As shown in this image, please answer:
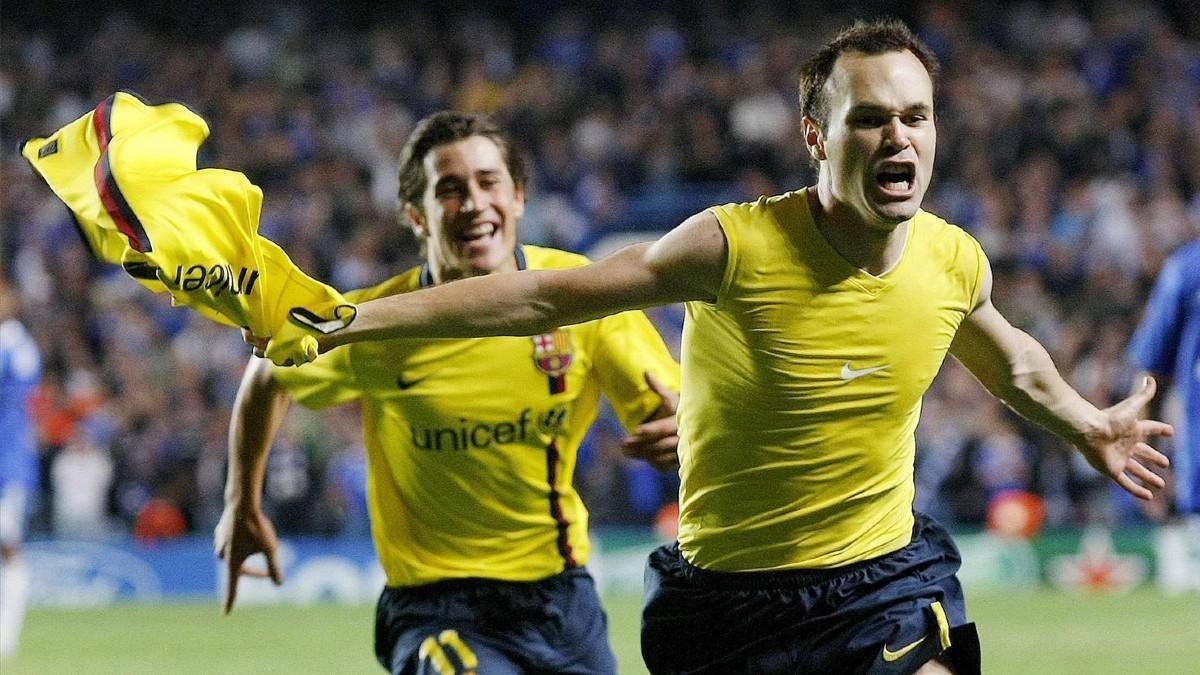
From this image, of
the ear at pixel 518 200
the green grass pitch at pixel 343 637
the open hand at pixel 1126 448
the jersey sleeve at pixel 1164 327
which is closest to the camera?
the open hand at pixel 1126 448

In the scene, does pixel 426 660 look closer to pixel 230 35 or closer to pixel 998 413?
pixel 998 413

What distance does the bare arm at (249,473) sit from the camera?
17.7 ft

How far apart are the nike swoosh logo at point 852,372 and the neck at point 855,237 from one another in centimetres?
24

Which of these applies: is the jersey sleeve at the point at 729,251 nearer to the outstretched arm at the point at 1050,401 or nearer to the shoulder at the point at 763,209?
the shoulder at the point at 763,209

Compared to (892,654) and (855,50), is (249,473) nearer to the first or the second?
(892,654)

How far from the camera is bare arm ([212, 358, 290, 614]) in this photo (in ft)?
17.7

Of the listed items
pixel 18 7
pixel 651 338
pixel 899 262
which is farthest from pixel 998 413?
pixel 18 7

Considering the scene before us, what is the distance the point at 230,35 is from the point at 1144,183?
455 inches

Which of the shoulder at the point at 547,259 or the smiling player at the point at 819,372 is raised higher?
the shoulder at the point at 547,259

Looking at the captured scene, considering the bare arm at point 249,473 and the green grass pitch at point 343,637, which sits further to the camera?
the green grass pitch at point 343,637

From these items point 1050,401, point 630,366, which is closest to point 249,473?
point 630,366

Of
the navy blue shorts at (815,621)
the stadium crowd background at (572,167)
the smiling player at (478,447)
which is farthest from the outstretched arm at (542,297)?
the stadium crowd background at (572,167)

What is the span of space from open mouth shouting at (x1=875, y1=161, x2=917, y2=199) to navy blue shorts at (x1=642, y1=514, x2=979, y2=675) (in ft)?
3.08

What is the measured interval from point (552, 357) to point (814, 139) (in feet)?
4.29
